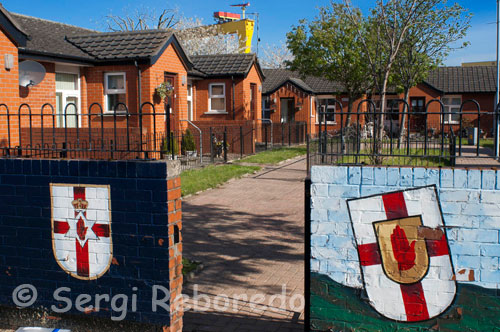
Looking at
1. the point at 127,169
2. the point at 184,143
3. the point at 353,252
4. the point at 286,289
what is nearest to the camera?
the point at 353,252

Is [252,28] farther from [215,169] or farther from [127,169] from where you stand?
[127,169]

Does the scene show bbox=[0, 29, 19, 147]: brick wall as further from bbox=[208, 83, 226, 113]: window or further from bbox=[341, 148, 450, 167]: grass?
bbox=[208, 83, 226, 113]: window

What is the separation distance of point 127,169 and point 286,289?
8.55ft

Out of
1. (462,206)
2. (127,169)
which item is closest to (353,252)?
(462,206)

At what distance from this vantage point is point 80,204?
4.84 metres

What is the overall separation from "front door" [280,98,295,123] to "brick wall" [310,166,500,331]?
29.9 metres

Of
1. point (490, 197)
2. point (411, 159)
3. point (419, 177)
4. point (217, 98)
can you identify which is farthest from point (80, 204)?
point (217, 98)

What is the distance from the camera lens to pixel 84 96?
17.2 m

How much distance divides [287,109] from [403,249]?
30.6 metres

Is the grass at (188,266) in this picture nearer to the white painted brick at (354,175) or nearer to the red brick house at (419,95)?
the white painted brick at (354,175)

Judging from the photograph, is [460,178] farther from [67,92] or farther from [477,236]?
[67,92]

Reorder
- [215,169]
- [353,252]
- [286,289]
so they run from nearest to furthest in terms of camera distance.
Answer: [353,252], [286,289], [215,169]

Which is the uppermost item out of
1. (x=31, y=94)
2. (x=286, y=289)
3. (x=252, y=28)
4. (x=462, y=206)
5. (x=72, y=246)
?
(x=252, y=28)

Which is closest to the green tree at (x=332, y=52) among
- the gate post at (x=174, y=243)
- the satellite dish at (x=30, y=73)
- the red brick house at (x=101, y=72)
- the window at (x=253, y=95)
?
the window at (x=253, y=95)
